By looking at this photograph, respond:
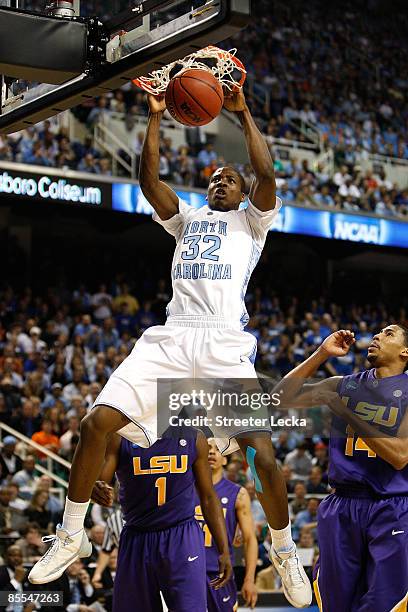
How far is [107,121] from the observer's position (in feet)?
54.7

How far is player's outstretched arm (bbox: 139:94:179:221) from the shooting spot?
5.60m

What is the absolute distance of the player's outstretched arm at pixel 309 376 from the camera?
571 centimetres

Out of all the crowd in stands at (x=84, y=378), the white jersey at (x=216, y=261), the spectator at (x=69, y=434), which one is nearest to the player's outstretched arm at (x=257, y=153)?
the white jersey at (x=216, y=261)

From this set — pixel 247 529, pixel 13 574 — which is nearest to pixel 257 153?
pixel 247 529

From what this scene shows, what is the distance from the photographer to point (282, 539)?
5566 mm

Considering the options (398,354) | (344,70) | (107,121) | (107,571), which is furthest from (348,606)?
(344,70)

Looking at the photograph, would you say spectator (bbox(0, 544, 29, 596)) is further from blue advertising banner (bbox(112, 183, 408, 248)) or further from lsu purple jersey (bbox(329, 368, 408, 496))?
blue advertising banner (bbox(112, 183, 408, 248))

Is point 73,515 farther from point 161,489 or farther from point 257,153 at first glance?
point 257,153

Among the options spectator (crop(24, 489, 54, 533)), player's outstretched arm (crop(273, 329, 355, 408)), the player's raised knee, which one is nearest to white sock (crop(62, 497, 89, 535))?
the player's raised knee

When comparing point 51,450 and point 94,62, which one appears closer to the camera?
point 94,62

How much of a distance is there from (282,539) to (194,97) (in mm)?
2423

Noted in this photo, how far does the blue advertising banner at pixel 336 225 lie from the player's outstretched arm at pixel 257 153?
35.8 feet

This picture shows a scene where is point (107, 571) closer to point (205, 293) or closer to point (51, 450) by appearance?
point (51, 450)

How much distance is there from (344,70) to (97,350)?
11394 millimetres
